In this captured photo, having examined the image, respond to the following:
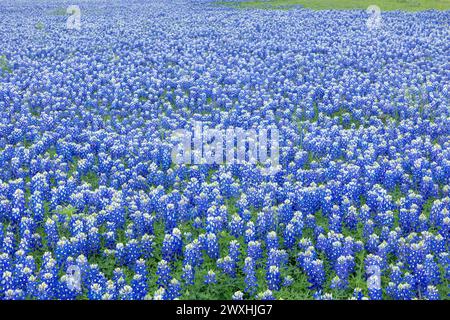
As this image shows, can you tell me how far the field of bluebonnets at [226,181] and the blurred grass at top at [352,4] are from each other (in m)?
13.5

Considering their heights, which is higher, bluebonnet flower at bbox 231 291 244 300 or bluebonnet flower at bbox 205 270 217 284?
bluebonnet flower at bbox 205 270 217 284

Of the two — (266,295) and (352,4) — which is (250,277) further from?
(352,4)

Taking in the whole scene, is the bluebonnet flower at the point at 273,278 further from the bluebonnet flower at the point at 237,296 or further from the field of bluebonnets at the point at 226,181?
the bluebonnet flower at the point at 237,296

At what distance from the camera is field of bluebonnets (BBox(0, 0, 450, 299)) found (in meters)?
5.92

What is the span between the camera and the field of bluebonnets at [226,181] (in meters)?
5.92

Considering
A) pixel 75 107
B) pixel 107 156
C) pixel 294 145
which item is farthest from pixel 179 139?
pixel 75 107

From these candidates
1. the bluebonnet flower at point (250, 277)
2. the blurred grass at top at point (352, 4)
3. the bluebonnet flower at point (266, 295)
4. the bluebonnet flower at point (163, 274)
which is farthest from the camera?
the blurred grass at top at point (352, 4)

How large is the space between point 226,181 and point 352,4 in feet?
83.2

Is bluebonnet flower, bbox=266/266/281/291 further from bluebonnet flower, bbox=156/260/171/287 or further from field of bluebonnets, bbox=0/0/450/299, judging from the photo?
bluebonnet flower, bbox=156/260/171/287

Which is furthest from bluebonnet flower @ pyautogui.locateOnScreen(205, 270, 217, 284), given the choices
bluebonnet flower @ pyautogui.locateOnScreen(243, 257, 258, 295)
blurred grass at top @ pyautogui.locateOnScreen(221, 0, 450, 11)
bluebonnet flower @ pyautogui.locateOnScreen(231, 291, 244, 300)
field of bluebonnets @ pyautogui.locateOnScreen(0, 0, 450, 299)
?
blurred grass at top @ pyautogui.locateOnScreen(221, 0, 450, 11)

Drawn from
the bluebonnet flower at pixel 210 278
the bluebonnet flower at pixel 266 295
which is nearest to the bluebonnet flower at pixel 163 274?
the bluebonnet flower at pixel 210 278

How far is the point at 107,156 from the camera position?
29.4 feet

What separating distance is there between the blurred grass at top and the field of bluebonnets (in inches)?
531

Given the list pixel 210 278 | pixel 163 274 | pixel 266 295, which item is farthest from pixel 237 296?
pixel 163 274
